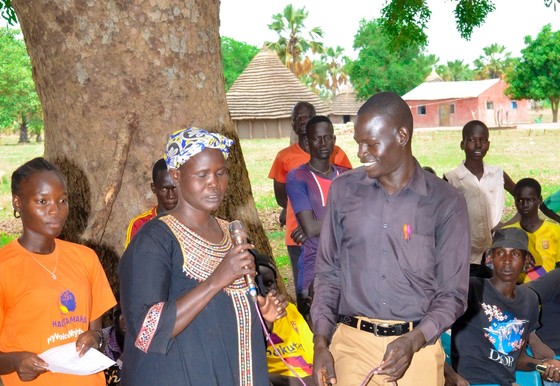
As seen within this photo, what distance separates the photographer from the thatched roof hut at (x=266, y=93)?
3328cm

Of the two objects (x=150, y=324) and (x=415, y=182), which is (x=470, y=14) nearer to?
(x=415, y=182)

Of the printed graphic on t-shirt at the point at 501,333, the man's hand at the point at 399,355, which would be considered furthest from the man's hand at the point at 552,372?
the man's hand at the point at 399,355

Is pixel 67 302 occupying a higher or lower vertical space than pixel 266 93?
lower

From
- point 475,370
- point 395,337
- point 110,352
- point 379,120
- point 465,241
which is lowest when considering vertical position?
point 475,370

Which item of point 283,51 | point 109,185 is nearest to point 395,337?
point 109,185

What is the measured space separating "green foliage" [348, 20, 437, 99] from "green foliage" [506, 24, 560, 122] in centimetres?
818

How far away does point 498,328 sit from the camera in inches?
173

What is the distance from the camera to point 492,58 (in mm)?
80375

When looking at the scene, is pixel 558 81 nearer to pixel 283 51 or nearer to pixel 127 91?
pixel 283 51

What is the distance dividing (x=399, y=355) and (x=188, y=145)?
1.12 meters

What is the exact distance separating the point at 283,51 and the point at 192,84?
48700 mm

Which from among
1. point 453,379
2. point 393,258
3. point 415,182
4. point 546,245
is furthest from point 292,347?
point 546,245

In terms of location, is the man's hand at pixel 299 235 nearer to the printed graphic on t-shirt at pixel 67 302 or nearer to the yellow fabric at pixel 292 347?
the yellow fabric at pixel 292 347

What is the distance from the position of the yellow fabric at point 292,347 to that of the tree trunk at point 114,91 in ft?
6.02
